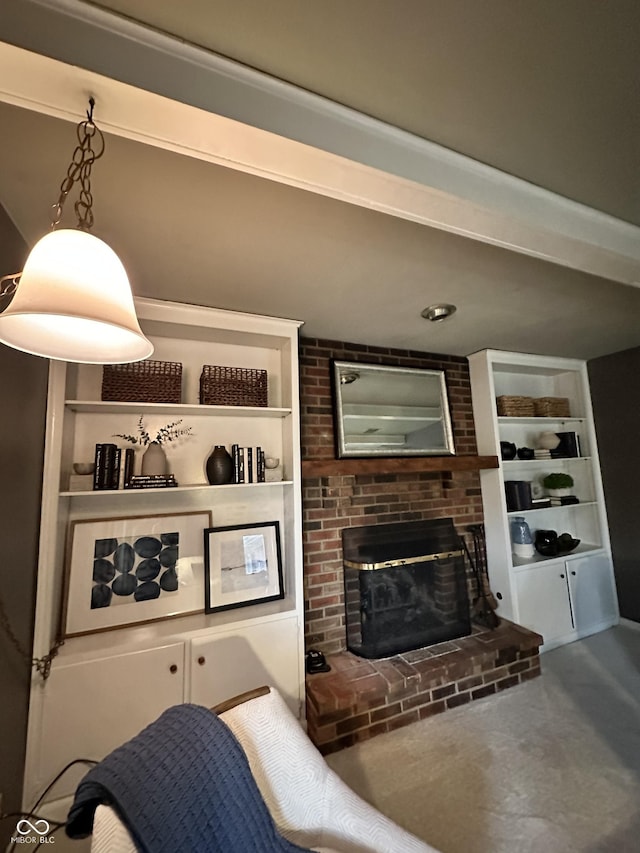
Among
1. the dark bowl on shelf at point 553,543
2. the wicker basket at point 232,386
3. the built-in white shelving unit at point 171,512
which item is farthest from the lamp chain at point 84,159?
the dark bowl on shelf at point 553,543

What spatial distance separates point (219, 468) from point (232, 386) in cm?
49

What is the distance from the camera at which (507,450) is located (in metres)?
2.98

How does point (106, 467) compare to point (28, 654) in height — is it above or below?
above

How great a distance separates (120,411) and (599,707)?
3.30 meters

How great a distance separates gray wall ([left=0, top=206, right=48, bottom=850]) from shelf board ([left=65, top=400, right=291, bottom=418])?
25 cm

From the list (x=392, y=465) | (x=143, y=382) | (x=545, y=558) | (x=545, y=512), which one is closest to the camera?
(x=143, y=382)

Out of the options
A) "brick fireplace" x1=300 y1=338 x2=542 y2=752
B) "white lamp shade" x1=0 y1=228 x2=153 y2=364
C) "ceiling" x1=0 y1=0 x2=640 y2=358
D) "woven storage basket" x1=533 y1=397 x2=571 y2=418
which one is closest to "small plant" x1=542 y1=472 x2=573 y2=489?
"woven storage basket" x1=533 y1=397 x2=571 y2=418

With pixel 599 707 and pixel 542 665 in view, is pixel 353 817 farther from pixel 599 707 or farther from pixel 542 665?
pixel 542 665

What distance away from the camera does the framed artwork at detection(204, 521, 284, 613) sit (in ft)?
6.50

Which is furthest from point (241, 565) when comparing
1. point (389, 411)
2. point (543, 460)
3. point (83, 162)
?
point (543, 460)

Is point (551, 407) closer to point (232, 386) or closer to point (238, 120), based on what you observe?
point (232, 386)

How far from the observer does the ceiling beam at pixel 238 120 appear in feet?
2.27

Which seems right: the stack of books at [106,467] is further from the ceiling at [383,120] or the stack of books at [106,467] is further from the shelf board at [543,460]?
the shelf board at [543,460]

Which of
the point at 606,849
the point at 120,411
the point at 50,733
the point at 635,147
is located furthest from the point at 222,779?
the point at 635,147
